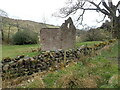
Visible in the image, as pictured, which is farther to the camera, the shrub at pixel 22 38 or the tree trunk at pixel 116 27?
the shrub at pixel 22 38

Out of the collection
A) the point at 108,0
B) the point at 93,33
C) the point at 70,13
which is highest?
the point at 108,0

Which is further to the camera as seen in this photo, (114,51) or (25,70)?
(114,51)

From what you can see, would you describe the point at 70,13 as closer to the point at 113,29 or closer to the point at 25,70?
the point at 113,29

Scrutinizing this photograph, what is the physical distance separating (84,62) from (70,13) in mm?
15989

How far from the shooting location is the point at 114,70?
751 centimetres

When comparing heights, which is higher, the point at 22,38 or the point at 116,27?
the point at 116,27

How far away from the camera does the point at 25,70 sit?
9328 mm

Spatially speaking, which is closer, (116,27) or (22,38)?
(116,27)

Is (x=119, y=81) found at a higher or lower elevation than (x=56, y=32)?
lower

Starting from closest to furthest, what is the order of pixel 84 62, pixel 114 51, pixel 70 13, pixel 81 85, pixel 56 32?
pixel 81 85, pixel 84 62, pixel 114 51, pixel 56 32, pixel 70 13

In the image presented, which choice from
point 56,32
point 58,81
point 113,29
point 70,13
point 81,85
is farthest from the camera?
point 70,13

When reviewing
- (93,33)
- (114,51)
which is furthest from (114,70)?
(93,33)

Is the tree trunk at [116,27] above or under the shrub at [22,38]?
above

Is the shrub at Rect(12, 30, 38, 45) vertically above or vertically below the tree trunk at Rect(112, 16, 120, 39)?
below
